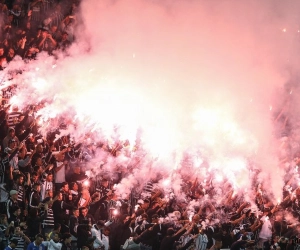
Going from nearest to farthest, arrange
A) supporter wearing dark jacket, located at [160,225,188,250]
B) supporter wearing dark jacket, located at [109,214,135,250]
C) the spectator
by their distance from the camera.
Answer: the spectator < supporter wearing dark jacket, located at [160,225,188,250] < supporter wearing dark jacket, located at [109,214,135,250]

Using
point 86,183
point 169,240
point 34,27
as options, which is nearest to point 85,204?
point 86,183

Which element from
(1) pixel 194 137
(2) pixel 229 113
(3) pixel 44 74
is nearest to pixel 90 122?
(3) pixel 44 74

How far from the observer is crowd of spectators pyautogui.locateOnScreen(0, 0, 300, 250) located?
9.75 m

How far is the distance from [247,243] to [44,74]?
498cm

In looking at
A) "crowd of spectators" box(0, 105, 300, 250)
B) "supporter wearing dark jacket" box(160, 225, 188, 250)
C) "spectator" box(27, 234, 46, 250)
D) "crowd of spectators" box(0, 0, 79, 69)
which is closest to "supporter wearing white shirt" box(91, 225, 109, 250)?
"crowd of spectators" box(0, 105, 300, 250)

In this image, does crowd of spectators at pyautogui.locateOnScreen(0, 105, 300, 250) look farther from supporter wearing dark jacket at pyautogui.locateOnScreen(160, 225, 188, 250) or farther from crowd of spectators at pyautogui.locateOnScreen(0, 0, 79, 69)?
crowd of spectators at pyautogui.locateOnScreen(0, 0, 79, 69)

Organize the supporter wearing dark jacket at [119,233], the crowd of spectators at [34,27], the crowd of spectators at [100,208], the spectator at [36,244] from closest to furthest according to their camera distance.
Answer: the spectator at [36,244] → the crowd of spectators at [100,208] → the supporter wearing dark jacket at [119,233] → the crowd of spectators at [34,27]

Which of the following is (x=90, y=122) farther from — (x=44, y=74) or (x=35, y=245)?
(x=35, y=245)

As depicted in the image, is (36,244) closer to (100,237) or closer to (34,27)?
(100,237)

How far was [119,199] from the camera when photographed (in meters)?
11.0

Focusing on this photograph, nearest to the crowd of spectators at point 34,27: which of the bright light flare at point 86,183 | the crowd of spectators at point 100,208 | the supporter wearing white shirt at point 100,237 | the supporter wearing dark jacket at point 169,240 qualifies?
the crowd of spectators at point 100,208

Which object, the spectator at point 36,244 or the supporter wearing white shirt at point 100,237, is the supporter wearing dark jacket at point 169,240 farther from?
the spectator at point 36,244

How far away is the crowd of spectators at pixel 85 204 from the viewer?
9.75 meters

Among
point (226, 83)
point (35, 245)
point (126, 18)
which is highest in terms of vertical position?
point (126, 18)
